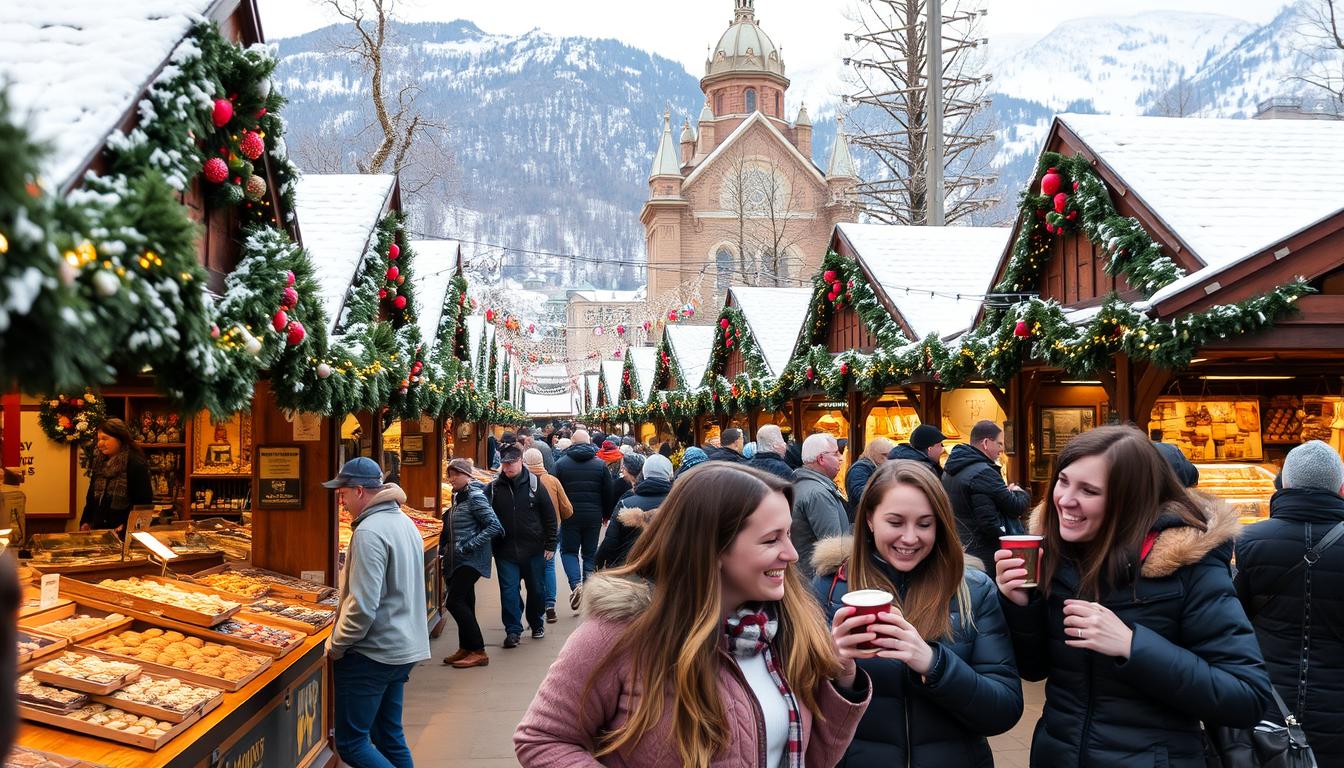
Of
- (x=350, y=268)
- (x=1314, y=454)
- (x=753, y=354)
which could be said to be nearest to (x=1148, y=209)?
(x=1314, y=454)

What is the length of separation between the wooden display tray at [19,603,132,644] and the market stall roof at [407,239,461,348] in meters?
5.89

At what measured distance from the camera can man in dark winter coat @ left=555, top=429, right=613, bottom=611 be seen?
1117 cm

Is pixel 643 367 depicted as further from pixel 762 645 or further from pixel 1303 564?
pixel 762 645

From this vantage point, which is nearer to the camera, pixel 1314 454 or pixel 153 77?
pixel 153 77

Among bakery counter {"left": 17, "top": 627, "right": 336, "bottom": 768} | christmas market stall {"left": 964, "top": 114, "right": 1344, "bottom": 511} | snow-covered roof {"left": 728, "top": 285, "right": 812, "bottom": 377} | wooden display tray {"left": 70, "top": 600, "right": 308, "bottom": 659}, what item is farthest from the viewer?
snow-covered roof {"left": 728, "top": 285, "right": 812, "bottom": 377}

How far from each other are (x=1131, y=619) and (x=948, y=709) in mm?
557

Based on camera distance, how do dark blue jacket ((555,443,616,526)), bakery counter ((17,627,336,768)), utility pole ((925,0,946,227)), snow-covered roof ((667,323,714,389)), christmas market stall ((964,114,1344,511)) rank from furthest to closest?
snow-covered roof ((667,323,714,389)) < utility pole ((925,0,946,227)) < dark blue jacket ((555,443,616,526)) < christmas market stall ((964,114,1344,511)) < bakery counter ((17,627,336,768))

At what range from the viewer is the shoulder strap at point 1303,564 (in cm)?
414

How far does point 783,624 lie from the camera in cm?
231

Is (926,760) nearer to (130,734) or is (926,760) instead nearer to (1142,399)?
(130,734)

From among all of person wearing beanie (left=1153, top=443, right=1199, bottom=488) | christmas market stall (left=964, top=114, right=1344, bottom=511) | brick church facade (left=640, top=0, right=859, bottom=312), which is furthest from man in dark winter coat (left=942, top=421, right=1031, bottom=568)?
brick church facade (left=640, top=0, right=859, bottom=312)

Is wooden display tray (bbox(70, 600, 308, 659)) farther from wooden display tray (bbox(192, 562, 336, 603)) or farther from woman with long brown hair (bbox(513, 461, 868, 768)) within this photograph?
woman with long brown hair (bbox(513, 461, 868, 768))

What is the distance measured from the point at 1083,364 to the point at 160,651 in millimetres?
6351

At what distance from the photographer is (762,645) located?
7.30 ft
